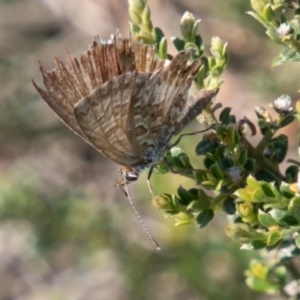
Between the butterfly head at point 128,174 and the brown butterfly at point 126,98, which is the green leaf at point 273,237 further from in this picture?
the butterfly head at point 128,174

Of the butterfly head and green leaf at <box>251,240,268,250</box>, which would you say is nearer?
green leaf at <box>251,240,268,250</box>

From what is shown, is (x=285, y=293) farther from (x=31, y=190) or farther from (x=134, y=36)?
(x=31, y=190)

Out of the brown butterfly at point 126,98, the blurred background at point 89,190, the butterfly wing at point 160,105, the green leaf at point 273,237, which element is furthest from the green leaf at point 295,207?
the blurred background at point 89,190

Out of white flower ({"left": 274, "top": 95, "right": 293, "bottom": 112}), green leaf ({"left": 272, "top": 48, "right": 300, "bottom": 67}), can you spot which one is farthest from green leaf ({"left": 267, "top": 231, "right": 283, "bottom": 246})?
green leaf ({"left": 272, "top": 48, "right": 300, "bottom": 67})

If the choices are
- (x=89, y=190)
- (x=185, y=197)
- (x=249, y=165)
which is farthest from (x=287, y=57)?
(x=89, y=190)

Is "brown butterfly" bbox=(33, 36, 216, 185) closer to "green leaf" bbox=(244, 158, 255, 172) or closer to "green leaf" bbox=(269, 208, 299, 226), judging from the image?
"green leaf" bbox=(244, 158, 255, 172)

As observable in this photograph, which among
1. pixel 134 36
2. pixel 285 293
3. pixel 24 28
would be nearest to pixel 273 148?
pixel 134 36
